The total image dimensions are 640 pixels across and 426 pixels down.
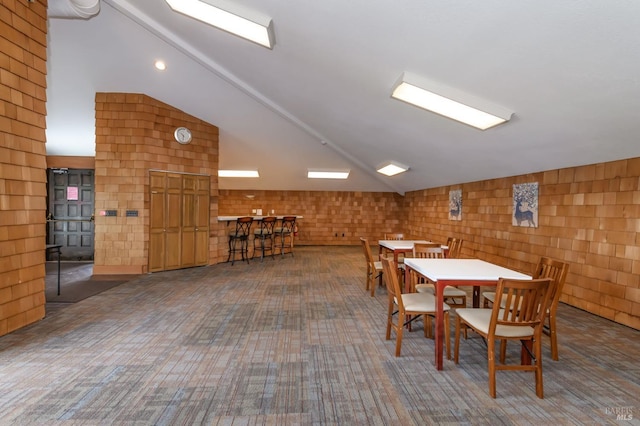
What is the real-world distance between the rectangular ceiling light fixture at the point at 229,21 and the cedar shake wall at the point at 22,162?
1.59 metres

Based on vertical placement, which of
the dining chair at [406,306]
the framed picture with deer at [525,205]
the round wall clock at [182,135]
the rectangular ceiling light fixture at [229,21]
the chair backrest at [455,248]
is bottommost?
the dining chair at [406,306]

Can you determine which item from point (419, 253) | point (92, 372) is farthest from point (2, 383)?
point (419, 253)

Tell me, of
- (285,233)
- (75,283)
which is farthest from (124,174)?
(285,233)

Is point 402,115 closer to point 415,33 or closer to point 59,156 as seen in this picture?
point 415,33

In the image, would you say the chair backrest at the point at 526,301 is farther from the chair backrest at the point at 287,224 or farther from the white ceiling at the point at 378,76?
the chair backrest at the point at 287,224

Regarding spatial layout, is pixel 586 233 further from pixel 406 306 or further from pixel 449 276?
pixel 406 306

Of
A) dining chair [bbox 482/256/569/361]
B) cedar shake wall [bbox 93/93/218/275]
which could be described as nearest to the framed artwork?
dining chair [bbox 482/256/569/361]

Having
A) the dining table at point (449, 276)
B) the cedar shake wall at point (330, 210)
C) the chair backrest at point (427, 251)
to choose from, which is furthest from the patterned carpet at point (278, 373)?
the cedar shake wall at point (330, 210)

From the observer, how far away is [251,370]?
276 cm

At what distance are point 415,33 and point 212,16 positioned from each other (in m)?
2.38

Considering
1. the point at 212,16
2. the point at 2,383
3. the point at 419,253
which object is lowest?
the point at 2,383

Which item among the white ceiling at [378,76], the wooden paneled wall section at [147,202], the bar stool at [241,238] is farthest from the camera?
the bar stool at [241,238]

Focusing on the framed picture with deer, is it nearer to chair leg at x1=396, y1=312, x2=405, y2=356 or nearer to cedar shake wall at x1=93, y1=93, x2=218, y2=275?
chair leg at x1=396, y1=312, x2=405, y2=356

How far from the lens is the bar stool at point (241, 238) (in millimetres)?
7844
